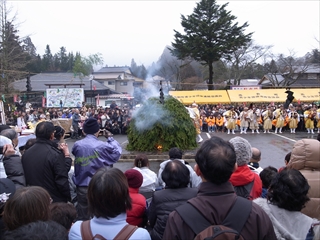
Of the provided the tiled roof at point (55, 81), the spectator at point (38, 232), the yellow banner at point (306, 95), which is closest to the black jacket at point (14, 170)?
the spectator at point (38, 232)

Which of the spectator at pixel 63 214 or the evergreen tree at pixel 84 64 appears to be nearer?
the spectator at pixel 63 214

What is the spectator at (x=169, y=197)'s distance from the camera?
9.18 ft

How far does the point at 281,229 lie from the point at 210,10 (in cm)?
3539

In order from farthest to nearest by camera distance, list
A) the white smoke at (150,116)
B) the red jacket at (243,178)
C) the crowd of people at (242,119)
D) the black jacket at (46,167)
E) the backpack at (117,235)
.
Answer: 1. the crowd of people at (242,119)
2. the white smoke at (150,116)
3. the black jacket at (46,167)
4. the red jacket at (243,178)
5. the backpack at (117,235)

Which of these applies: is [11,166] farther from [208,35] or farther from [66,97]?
[208,35]

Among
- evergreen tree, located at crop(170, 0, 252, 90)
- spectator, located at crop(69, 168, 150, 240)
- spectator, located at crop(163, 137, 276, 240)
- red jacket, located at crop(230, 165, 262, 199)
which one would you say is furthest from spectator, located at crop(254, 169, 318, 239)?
evergreen tree, located at crop(170, 0, 252, 90)

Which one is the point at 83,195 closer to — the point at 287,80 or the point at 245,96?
the point at 245,96

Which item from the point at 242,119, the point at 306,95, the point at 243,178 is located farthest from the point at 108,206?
the point at 306,95

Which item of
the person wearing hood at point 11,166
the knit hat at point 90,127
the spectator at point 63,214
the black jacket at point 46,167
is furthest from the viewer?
the knit hat at point 90,127

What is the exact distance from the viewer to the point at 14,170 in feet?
11.4

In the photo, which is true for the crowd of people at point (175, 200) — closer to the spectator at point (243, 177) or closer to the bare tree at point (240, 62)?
the spectator at point (243, 177)

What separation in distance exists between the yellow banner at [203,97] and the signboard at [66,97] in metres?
8.90

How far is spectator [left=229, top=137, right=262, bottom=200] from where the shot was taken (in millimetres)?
3053

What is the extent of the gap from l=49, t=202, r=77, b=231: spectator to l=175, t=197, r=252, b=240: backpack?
120cm
